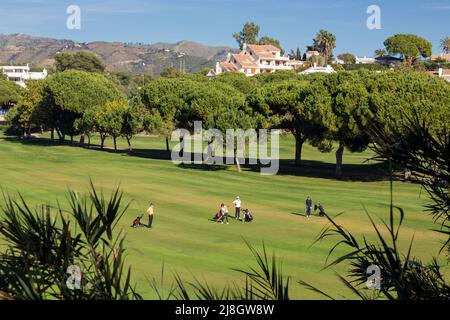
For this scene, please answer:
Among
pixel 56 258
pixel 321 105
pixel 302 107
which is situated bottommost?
pixel 56 258

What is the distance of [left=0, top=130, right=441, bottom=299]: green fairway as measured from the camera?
93.7 feet

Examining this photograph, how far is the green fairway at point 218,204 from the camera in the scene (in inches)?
1124

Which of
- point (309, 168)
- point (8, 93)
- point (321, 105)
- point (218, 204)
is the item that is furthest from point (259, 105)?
point (8, 93)

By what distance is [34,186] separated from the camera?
53688mm

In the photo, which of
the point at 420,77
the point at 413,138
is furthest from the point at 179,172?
the point at 413,138

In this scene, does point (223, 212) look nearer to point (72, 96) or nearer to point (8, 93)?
point (72, 96)

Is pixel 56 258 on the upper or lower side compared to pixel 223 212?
upper

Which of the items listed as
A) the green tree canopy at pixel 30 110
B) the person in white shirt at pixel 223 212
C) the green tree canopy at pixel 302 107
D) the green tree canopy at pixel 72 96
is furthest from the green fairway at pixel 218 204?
the green tree canopy at pixel 30 110

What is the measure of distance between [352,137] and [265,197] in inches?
696

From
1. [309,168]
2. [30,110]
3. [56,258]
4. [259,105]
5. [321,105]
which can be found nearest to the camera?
[56,258]

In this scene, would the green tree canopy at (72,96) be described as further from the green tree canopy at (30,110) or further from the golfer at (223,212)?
the golfer at (223,212)

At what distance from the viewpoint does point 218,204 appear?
154ft

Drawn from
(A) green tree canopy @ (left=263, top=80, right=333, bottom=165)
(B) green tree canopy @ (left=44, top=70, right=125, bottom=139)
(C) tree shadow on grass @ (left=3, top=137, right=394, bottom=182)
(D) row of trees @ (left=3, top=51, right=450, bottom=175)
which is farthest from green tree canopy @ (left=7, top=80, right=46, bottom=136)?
(A) green tree canopy @ (left=263, top=80, right=333, bottom=165)

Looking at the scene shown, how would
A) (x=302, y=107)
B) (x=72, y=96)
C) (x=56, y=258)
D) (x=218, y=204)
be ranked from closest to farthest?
1. (x=56, y=258)
2. (x=218, y=204)
3. (x=302, y=107)
4. (x=72, y=96)
